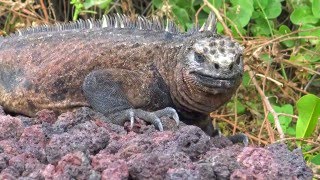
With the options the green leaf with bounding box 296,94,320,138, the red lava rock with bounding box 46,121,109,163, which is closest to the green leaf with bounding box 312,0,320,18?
the green leaf with bounding box 296,94,320,138

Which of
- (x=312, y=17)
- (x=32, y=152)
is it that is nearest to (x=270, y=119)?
(x=312, y=17)

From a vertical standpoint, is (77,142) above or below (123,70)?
above

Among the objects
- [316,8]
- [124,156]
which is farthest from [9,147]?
[316,8]

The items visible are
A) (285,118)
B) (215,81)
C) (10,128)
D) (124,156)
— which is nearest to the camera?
(124,156)

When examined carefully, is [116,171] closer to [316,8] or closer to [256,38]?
[256,38]

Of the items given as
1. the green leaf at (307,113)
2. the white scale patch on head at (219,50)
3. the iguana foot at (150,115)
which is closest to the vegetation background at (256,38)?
the green leaf at (307,113)
